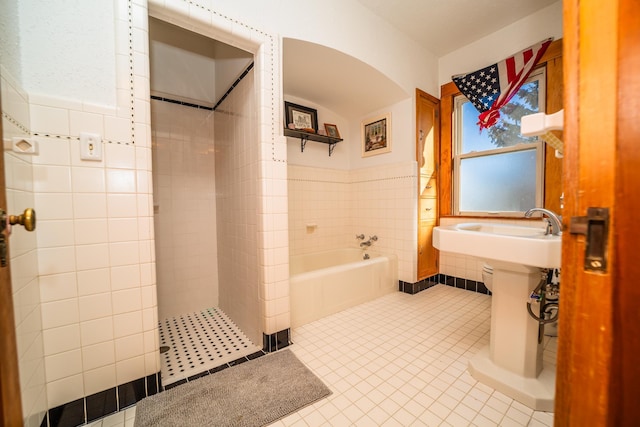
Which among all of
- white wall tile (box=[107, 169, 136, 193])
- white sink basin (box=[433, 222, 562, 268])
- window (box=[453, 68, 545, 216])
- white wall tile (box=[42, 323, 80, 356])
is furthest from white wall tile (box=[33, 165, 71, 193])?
window (box=[453, 68, 545, 216])

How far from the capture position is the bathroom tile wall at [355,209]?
2633mm

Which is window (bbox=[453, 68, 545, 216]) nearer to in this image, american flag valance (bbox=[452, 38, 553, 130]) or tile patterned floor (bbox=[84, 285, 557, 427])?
american flag valance (bbox=[452, 38, 553, 130])

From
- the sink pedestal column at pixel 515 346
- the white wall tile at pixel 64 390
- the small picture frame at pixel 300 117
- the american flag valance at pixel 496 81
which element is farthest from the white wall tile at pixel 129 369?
the american flag valance at pixel 496 81

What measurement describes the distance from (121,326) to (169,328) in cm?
103

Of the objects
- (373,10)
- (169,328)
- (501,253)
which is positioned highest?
(373,10)

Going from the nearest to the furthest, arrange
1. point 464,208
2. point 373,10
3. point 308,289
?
1. point 308,289
2. point 373,10
3. point 464,208

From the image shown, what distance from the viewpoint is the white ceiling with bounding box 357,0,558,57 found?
2.08m

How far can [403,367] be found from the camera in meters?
1.44

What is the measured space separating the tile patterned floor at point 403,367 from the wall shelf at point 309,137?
1.86 meters

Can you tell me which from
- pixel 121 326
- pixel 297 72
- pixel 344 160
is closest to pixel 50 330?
pixel 121 326

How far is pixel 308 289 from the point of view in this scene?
2.03 metres

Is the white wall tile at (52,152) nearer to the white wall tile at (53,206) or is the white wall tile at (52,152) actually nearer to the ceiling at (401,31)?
the white wall tile at (53,206)

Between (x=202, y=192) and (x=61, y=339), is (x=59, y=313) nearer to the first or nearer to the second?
(x=61, y=339)

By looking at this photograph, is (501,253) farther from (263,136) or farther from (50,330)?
(50,330)
